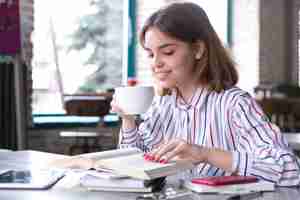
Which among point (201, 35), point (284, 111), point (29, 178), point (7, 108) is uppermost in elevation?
point (201, 35)

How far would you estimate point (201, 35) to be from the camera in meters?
1.63

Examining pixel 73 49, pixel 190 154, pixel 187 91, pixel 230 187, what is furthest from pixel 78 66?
pixel 230 187

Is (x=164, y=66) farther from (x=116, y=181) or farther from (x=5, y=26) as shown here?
(x=5, y=26)

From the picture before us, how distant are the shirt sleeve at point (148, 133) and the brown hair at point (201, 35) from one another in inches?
8.0

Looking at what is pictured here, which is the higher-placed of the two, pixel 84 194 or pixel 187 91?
pixel 187 91

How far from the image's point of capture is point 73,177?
1.45 m

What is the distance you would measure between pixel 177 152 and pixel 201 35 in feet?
1.35

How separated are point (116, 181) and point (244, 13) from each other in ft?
21.7

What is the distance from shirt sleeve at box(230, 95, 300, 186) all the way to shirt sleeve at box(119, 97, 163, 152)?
0.31m

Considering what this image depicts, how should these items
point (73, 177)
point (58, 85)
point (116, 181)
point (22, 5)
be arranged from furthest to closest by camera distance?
point (58, 85) → point (22, 5) → point (73, 177) → point (116, 181)

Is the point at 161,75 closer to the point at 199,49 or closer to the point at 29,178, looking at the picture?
the point at 199,49

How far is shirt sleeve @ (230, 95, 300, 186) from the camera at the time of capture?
1.40 m

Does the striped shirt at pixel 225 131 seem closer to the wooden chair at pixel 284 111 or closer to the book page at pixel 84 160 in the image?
the book page at pixel 84 160

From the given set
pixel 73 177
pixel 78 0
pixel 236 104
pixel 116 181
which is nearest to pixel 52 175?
pixel 73 177
